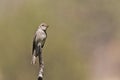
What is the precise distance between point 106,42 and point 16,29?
31.0 metres

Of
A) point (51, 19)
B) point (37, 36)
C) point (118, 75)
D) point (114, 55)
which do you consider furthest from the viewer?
point (114, 55)

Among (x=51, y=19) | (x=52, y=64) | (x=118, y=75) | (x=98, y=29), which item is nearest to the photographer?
(x=52, y=64)

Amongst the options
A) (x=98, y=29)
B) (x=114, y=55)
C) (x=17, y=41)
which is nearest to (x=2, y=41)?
(x=17, y=41)

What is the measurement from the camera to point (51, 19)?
30.8 m

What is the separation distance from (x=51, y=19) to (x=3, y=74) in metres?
3.60

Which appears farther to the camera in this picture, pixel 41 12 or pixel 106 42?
pixel 106 42

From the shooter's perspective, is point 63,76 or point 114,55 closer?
point 63,76

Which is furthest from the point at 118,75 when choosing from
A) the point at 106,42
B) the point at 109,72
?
the point at 106,42

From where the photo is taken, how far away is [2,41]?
29516 mm

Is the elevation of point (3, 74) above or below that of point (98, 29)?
below

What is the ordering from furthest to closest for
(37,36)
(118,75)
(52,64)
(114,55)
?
(114,55) < (118,75) < (52,64) < (37,36)

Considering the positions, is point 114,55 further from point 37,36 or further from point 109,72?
point 37,36

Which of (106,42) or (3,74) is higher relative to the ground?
(106,42)

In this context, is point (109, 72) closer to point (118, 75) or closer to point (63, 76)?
point (118, 75)
